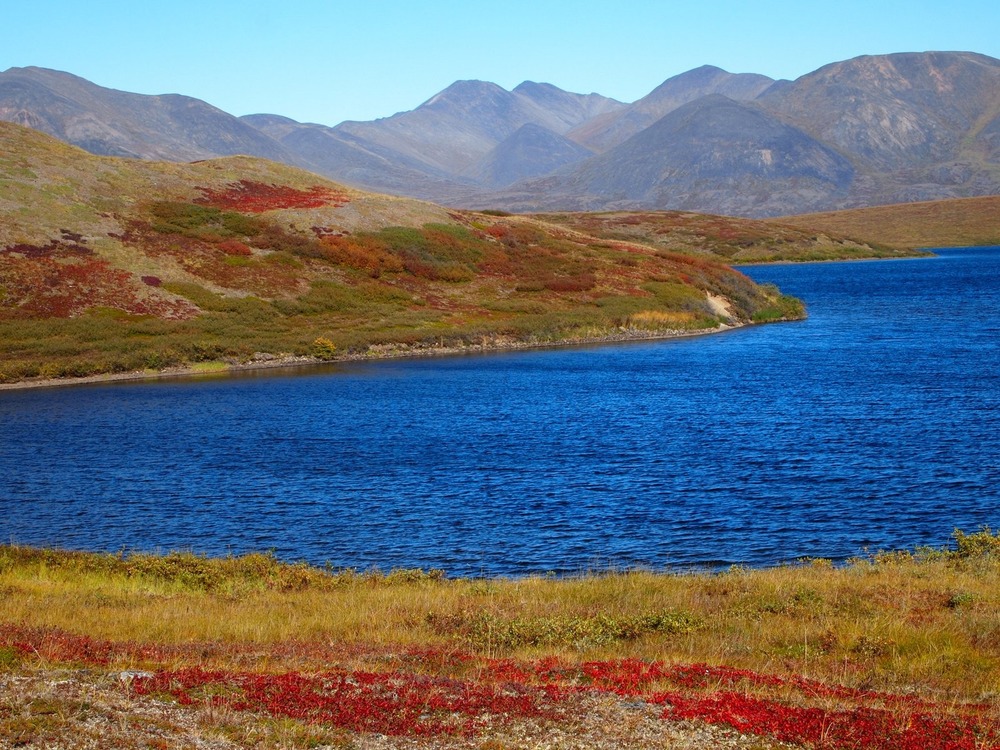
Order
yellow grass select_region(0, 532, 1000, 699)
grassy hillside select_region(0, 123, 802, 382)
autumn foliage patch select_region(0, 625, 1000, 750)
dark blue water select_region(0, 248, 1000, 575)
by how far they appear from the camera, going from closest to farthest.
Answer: autumn foliage patch select_region(0, 625, 1000, 750) → yellow grass select_region(0, 532, 1000, 699) → dark blue water select_region(0, 248, 1000, 575) → grassy hillside select_region(0, 123, 802, 382)

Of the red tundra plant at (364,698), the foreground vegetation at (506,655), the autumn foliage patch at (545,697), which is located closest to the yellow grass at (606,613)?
the foreground vegetation at (506,655)

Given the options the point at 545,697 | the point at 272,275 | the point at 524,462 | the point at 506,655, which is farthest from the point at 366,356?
the point at 545,697

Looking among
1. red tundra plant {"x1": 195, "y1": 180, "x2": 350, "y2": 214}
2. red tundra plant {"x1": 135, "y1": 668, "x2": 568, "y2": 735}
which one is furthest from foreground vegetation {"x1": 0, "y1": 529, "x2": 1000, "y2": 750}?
red tundra plant {"x1": 195, "y1": 180, "x2": 350, "y2": 214}

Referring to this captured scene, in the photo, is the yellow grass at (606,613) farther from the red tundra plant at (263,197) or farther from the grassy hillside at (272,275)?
the red tundra plant at (263,197)

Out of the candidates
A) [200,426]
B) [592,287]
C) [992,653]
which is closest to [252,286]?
[592,287]

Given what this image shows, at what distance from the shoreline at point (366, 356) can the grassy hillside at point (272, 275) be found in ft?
1.53

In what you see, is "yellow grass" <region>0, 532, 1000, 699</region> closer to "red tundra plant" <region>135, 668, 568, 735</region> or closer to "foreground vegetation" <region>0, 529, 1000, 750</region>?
"foreground vegetation" <region>0, 529, 1000, 750</region>

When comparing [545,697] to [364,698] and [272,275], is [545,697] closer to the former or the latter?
[364,698]

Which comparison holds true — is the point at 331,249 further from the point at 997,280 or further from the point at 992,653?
the point at 997,280

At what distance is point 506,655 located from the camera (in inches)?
680

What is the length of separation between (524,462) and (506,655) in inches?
927

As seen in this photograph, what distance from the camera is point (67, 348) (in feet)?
234

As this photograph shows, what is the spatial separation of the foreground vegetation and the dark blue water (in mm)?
4453

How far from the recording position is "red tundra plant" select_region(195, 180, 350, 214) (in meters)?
109
